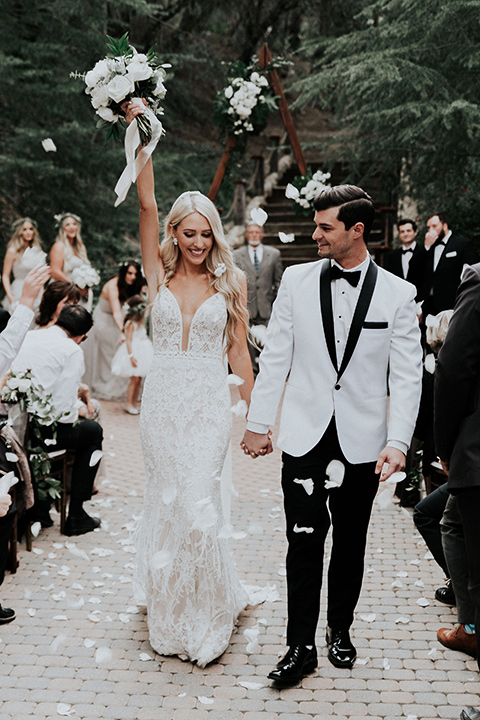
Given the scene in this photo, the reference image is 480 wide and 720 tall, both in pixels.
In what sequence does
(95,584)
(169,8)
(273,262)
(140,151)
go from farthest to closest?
1. (169,8)
2. (273,262)
3. (95,584)
4. (140,151)

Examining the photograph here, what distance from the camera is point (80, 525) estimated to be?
19.8 feet

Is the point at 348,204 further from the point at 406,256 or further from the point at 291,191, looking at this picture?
the point at 406,256

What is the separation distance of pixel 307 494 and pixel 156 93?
7.05 ft

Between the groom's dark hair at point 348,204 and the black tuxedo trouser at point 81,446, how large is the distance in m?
3.04

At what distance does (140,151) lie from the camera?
4.05 metres

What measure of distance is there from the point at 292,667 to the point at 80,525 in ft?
8.79

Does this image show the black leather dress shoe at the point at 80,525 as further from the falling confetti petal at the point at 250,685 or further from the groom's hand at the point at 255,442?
the groom's hand at the point at 255,442

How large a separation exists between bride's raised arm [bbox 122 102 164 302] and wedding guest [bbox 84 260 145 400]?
682 centimetres

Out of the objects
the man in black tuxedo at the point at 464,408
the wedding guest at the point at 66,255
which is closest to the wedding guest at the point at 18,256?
the wedding guest at the point at 66,255

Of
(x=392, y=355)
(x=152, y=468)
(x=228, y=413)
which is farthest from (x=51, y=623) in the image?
(x=392, y=355)

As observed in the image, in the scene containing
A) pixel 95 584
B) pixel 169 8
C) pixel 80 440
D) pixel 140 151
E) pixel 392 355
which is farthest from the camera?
pixel 169 8

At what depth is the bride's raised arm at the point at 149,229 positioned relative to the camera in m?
4.15

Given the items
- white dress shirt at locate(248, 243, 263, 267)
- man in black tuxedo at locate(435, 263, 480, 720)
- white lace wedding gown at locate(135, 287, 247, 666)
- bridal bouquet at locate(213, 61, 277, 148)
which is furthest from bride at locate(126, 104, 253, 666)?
bridal bouquet at locate(213, 61, 277, 148)

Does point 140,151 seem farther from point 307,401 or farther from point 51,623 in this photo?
point 51,623
